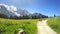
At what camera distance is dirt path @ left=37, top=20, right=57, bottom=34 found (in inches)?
438

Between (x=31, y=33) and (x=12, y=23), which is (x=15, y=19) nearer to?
(x=12, y=23)

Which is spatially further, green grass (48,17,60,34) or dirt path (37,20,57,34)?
green grass (48,17,60,34)

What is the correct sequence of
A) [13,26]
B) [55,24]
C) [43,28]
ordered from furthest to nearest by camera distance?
[55,24] → [43,28] → [13,26]

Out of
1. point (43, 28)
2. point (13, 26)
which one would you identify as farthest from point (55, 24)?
point (13, 26)

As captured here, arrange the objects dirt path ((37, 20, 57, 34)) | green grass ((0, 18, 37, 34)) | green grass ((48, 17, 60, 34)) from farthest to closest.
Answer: green grass ((48, 17, 60, 34)) < dirt path ((37, 20, 57, 34)) < green grass ((0, 18, 37, 34))

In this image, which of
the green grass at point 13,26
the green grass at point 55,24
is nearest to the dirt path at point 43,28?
the green grass at point 55,24

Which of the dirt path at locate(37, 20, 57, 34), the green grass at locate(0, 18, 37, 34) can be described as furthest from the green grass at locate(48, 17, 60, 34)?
the green grass at locate(0, 18, 37, 34)

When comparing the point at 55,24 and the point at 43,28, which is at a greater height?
the point at 55,24

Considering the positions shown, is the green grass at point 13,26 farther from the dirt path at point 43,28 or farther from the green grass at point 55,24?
the green grass at point 55,24

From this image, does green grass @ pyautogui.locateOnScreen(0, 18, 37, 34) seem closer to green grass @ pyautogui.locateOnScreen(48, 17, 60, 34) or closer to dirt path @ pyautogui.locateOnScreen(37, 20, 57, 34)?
dirt path @ pyautogui.locateOnScreen(37, 20, 57, 34)

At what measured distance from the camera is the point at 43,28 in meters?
12.1

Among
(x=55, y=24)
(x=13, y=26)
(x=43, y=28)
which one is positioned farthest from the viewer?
(x=55, y=24)

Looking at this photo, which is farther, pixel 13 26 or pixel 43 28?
pixel 43 28

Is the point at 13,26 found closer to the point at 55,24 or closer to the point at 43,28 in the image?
the point at 43,28
